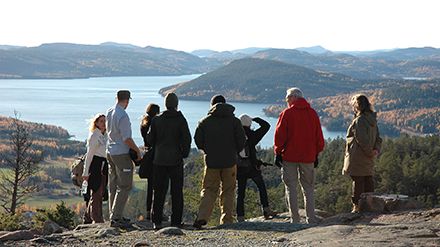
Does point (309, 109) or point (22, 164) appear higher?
point (309, 109)

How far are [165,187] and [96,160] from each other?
48.2 inches

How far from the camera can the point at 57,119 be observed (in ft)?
447

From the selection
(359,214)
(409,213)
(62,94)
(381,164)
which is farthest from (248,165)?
(62,94)

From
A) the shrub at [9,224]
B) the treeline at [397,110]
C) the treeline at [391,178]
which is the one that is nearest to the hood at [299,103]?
the shrub at [9,224]

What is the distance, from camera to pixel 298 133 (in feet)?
28.8

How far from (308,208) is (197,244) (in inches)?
96.1

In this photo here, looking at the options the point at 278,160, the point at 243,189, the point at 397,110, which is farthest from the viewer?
the point at 397,110

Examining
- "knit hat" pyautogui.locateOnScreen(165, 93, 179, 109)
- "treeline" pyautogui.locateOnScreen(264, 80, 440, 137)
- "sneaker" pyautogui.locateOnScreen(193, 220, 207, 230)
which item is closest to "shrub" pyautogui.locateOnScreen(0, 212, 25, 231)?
"sneaker" pyautogui.locateOnScreen(193, 220, 207, 230)

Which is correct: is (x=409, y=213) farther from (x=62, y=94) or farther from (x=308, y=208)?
(x=62, y=94)

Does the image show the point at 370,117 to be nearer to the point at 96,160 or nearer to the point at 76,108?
the point at 96,160

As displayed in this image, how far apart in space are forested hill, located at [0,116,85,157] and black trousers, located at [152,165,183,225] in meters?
89.9

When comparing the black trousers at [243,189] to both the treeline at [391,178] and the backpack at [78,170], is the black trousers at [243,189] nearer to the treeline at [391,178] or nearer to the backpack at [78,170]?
the backpack at [78,170]

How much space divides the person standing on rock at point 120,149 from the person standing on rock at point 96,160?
35 cm

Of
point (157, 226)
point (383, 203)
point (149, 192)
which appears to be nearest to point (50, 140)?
point (149, 192)
